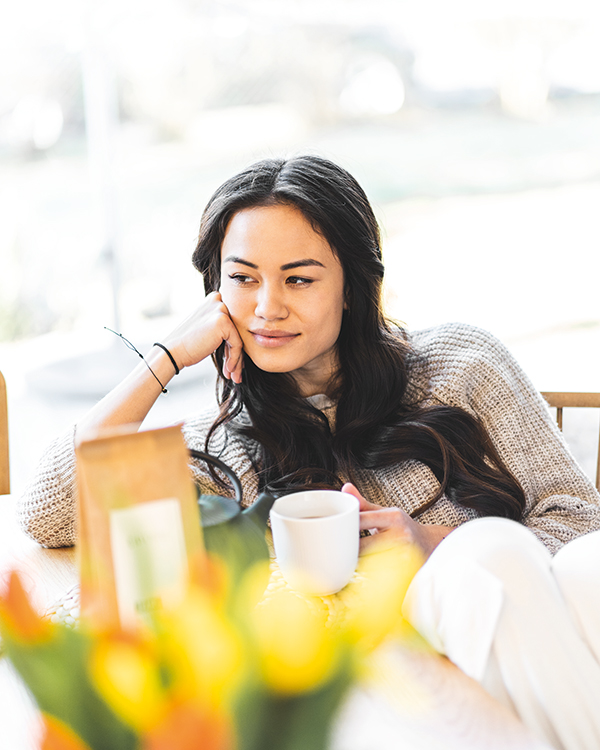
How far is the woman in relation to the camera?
120 centimetres

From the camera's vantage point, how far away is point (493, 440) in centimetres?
129

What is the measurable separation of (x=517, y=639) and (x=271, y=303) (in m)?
0.71

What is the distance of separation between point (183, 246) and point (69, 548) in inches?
116

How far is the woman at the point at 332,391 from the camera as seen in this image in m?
1.20

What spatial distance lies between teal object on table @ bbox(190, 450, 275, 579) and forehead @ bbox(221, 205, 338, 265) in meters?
0.61

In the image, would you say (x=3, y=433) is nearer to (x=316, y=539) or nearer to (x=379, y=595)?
(x=316, y=539)

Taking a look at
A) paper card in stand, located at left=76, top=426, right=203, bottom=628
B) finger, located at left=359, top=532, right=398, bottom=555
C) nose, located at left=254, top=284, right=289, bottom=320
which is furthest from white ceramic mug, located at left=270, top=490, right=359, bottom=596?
nose, located at left=254, top=284, right=289, bottom=320

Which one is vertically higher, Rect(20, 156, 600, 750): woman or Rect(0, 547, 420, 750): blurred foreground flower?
Rect(0, 547, 420, 750): blurred foreground flower

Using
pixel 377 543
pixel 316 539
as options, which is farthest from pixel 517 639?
pixel 377 543

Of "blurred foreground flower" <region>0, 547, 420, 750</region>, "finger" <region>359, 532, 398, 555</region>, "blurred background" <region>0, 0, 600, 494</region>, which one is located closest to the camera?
"blurred foreground flower" <region>0, 547, 420, 750</region>

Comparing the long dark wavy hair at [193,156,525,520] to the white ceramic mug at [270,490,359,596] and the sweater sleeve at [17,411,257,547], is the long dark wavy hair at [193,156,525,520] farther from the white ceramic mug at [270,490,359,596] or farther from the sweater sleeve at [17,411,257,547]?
the white ceramic mug at [270,490,359,596]

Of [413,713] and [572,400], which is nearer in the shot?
[413,713]

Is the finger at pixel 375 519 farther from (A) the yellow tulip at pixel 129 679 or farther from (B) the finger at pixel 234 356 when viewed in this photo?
(A) the yellow tulip at pixel 129 679

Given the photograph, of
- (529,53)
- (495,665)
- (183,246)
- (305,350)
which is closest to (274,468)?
(305,350)
